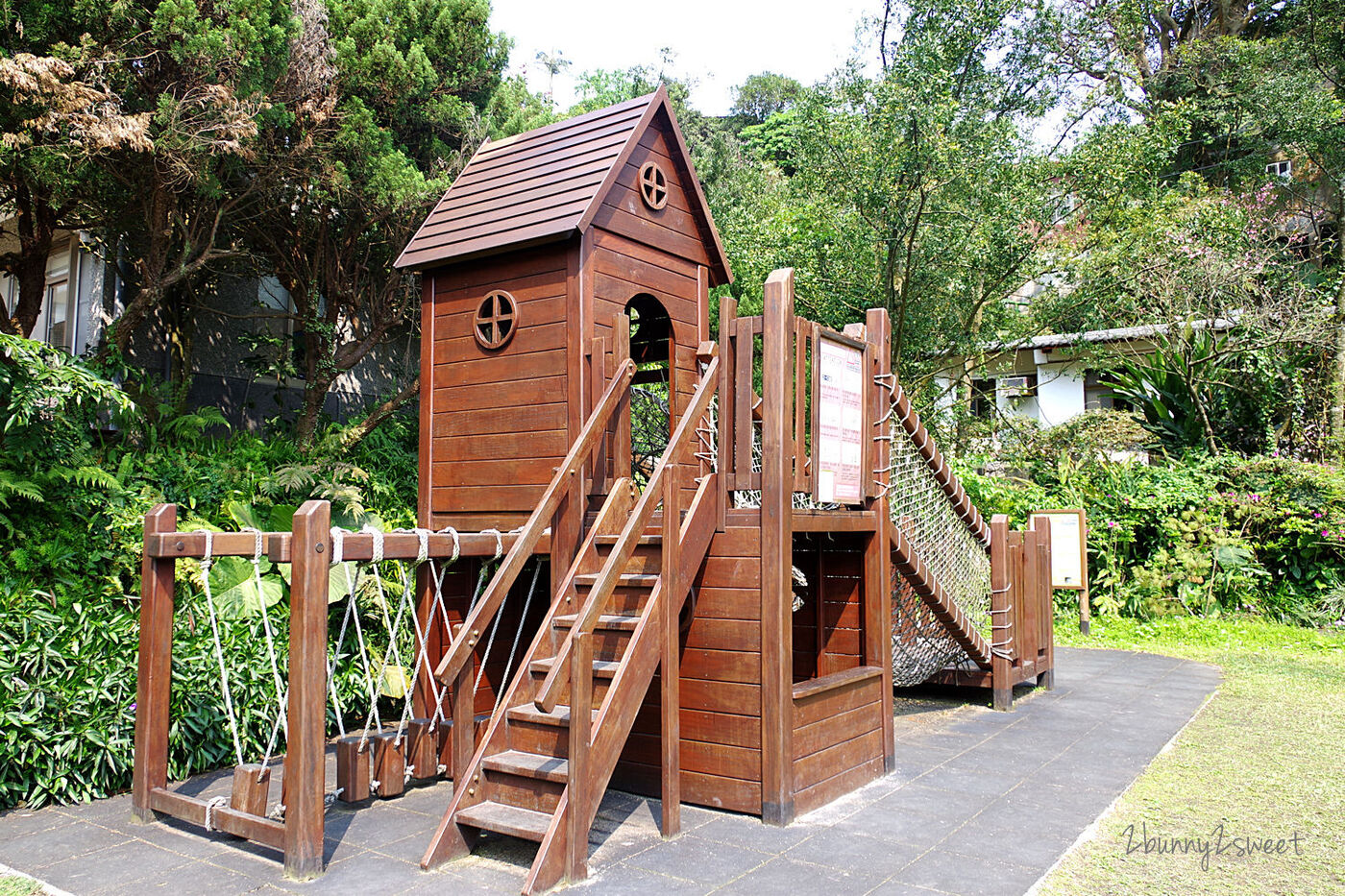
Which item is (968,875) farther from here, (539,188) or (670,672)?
(539,188)

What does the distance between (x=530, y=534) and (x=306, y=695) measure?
1154 millimetres

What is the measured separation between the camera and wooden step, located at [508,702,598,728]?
3.88 m

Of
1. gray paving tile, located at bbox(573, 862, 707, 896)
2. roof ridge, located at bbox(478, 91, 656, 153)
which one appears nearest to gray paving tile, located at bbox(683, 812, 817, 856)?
gray paving tile, located at bbox(573, 862, 707, 896)

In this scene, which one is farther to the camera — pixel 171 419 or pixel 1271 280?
pixel 1271 280

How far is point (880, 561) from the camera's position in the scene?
17.6 feet

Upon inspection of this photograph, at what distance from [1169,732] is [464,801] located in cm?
479

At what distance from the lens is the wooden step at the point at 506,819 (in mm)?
3568

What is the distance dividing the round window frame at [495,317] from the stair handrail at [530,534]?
2.59ft

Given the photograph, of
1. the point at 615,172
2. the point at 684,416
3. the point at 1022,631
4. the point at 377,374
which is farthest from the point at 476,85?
the point at 1022,631

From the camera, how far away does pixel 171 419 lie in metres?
8.30

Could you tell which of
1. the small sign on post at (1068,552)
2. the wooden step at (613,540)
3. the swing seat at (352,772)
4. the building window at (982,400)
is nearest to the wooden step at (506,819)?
the swing seat at (352,772)

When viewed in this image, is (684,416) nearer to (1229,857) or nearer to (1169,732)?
(1229,857)

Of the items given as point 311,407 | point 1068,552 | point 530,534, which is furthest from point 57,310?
point 1068,552

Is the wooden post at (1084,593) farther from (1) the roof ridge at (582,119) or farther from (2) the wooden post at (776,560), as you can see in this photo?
(1) the roof ridge at (582,119)
